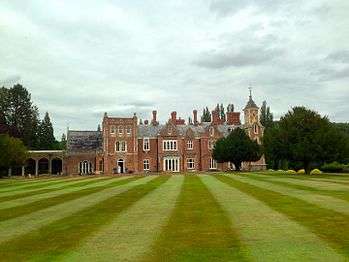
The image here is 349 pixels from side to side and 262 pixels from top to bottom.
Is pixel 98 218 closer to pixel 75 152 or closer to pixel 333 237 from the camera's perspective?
pixel 333 237

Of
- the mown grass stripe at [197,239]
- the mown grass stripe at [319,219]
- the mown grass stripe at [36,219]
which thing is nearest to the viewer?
the mown grass stripe at [197,239]

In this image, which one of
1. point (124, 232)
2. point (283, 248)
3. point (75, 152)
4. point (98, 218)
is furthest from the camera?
point (75, 152)

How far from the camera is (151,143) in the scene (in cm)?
9788

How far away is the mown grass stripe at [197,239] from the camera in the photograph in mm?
10359

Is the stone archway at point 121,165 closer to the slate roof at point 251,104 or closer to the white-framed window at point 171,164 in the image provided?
the white-framed window at point 171,164

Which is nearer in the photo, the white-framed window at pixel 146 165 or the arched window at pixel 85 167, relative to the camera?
the arched window at pixel 85 167

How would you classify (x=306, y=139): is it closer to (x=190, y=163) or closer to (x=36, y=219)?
(x=190, y=163)

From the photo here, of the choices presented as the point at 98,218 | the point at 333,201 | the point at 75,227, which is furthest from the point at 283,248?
the point at 333,201

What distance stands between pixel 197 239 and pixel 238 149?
70.1 m

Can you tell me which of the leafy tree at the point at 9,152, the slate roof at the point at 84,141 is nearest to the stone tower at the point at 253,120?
the slate roof at the point at 84,141

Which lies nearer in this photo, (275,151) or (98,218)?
(98,218)

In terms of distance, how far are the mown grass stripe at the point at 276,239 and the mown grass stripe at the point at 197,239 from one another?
0.32m

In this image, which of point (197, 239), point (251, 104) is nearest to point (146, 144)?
point (251, 104)

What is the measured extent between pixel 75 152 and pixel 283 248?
3410 inches
